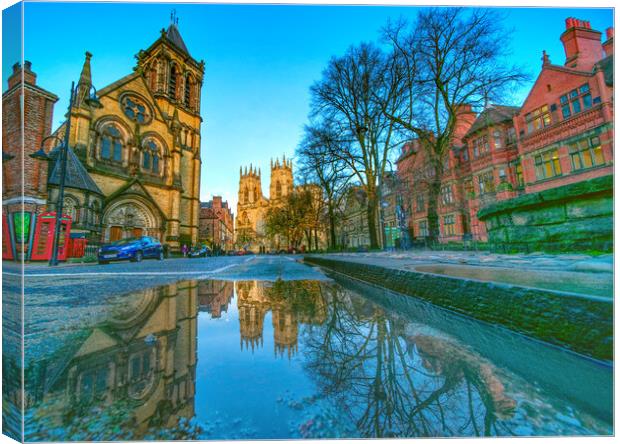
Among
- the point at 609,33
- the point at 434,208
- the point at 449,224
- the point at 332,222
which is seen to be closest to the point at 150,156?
the point at 332,222

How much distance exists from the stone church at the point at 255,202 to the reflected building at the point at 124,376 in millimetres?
67847

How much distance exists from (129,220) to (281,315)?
63.2ft

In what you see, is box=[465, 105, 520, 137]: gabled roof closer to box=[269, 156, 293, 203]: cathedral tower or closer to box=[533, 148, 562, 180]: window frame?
box=[533, 148, 562, 180]: window frame

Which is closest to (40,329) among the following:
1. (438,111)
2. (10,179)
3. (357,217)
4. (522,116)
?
(10,179)

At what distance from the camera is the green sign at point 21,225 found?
1.37m

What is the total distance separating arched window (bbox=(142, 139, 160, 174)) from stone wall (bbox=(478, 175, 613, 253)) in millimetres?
19469

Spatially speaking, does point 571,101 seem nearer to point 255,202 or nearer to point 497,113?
point 497,113

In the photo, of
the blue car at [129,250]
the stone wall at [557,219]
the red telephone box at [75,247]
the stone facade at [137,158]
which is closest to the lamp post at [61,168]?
the red telephone box at [75,247]

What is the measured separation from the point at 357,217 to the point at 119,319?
133 feet

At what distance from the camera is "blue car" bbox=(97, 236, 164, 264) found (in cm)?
918

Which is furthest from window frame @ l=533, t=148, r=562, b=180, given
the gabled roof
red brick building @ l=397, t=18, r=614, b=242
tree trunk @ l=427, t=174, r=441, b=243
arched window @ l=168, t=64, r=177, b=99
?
arched window @ l=168, t=64, r=177, b=99

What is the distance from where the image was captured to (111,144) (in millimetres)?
15461

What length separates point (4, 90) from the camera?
1.41m

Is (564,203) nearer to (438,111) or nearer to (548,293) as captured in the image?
(548,293)
